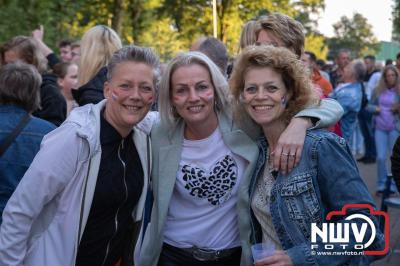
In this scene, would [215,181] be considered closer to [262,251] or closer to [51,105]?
[262,251]

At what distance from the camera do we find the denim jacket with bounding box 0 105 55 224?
345 cm

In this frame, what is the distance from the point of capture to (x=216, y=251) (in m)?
2.80

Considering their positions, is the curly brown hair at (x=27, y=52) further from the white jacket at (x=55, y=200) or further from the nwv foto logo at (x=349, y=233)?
the nwv foto logo at (x=349, y=233)

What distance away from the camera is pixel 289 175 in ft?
7.95

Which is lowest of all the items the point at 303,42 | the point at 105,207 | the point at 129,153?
the point at 105,207

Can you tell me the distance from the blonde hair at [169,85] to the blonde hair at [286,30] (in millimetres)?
543

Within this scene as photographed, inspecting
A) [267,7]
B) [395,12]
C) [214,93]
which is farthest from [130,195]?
[395,12]

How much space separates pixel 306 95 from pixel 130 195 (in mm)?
1045

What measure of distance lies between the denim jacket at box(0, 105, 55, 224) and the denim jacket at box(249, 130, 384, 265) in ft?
6.03

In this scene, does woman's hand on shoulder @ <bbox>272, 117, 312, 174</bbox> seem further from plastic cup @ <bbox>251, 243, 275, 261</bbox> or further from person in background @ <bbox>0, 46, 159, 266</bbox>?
person in background @ <bbox>0, 46, 159, 266</bbox>

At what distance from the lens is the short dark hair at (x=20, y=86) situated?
12.0 ft

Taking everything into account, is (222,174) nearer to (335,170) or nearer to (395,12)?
(335,170)

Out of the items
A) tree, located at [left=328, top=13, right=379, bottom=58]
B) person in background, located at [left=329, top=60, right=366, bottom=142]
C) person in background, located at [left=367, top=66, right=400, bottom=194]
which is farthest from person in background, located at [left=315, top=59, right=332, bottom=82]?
tree, located at [left=328, top=13, right=379, bottom=58]

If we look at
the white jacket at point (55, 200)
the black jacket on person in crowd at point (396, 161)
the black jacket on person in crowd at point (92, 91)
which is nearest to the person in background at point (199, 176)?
the white jacket at point (55, 200)
